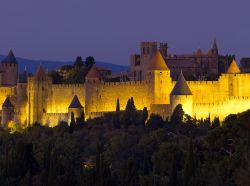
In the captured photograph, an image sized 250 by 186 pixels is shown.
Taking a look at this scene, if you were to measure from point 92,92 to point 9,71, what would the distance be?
11.8 meters

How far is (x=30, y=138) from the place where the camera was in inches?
2468

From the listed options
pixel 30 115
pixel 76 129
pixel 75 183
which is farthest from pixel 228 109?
pixel 75 183

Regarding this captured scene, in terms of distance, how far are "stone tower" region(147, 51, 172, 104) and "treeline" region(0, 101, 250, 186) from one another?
5.77 feet

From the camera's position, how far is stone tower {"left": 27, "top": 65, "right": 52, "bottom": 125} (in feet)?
221

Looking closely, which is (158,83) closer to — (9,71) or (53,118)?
(53,118)

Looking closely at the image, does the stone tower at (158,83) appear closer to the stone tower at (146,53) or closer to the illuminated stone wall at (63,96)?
the illuminated stone wall at (63,96)

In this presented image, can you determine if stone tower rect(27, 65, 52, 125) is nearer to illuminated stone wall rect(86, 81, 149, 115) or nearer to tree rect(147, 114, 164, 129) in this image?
illuminated stone wall rect(86, 81, 149, 115)

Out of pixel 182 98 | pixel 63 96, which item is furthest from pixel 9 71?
pixel 182 98

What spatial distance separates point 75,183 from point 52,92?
77.9ft

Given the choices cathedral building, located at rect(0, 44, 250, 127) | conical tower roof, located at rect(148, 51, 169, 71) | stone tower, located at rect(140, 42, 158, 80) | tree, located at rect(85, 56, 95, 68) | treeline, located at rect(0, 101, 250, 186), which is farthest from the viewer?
tree, located at rect(85, 56, 95, 68)

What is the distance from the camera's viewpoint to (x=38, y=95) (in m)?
67.8

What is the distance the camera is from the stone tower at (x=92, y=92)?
6556cm

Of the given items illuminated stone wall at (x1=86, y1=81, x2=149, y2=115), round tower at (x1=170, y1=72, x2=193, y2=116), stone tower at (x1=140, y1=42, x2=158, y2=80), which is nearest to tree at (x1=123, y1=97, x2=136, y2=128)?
round tower at (x1=170, y1=72, x2=193, y2=116)

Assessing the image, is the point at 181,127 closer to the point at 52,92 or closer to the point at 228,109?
the point at 228,109
